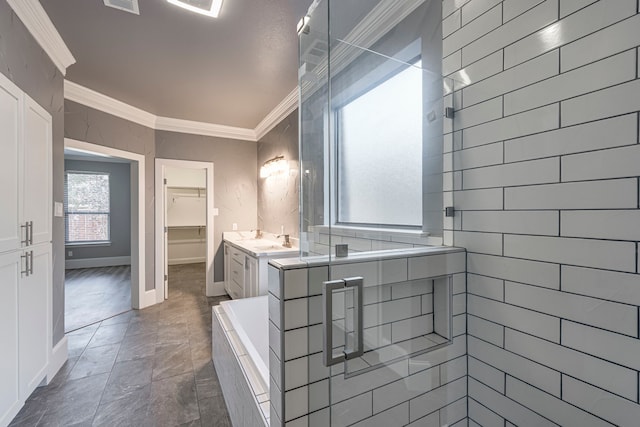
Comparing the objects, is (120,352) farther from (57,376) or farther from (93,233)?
(93,233)

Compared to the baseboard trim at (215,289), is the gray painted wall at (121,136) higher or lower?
higher

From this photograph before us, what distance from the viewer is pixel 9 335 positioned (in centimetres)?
164

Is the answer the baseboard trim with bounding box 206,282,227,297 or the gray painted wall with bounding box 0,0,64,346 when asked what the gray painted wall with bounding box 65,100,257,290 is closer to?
the baseboard trim with bounding box 206,282,227,297

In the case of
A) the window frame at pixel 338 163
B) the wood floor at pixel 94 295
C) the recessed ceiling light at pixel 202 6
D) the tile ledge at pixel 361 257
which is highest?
the recessed ceiling light at pixel 202 6

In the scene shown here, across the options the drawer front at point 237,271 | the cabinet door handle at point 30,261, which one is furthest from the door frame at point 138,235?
the cabinet door handle at point 30,261

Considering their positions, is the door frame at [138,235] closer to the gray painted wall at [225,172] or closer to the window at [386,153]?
the gray painted wall at [225,172]

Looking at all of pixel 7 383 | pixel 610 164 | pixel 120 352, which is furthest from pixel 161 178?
pixel 610 164

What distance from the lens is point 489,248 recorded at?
3.89ft

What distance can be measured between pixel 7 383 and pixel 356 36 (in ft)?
8.97

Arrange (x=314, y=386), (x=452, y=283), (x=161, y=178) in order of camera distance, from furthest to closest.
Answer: (x=161, y=178) < (x=452, y=283) < (x=314, y=386)

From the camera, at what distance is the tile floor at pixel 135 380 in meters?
1.76

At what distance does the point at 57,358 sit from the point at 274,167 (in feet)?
9.04

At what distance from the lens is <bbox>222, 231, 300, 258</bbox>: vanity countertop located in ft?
9.82

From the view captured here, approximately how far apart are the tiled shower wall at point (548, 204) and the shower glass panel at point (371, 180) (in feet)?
0.42
